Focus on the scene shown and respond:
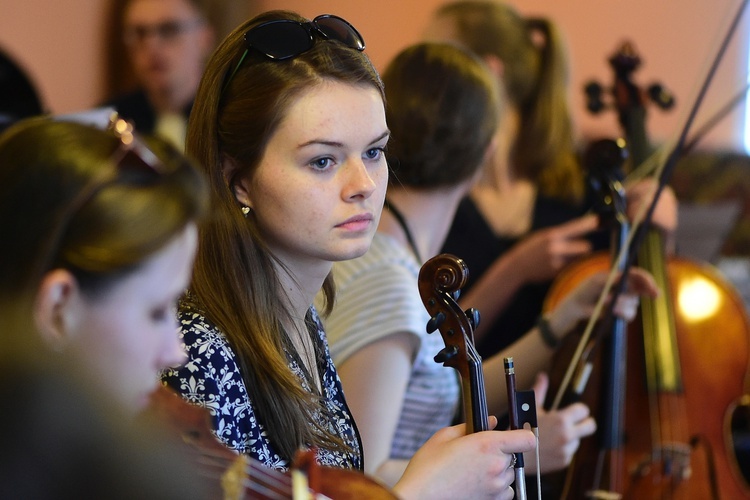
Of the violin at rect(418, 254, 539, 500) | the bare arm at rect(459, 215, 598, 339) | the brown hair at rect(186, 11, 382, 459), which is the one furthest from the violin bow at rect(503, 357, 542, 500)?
the bare arm at rect(459, 215, 598, 339)

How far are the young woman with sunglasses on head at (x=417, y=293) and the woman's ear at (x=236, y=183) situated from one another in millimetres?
323

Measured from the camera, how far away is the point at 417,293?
4.75 ft

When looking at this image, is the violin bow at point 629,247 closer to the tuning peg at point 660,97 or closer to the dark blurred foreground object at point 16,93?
the tuning peg at point 660,97

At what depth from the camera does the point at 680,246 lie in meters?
2.47

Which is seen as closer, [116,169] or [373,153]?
[116,169]

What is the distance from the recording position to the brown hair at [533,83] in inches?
88.8

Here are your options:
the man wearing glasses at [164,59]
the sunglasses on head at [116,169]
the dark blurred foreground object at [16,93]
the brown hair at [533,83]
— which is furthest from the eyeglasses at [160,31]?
the sunglasses on head at [116,169]

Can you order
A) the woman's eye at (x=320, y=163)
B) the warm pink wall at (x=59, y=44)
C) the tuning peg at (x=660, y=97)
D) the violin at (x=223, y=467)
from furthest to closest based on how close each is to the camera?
the warm pink wall at (x=59, y=44) < the tuning peg at (x=660, y=97) < the woman's eye at (x=320, y=163) < the violin at (x=223, y=467)

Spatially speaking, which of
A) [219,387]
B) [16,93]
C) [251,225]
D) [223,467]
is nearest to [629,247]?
[251,225]

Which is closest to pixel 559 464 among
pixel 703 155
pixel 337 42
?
pixel 337 42

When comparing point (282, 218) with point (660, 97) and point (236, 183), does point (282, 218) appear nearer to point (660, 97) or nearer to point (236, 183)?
point (236, 183)

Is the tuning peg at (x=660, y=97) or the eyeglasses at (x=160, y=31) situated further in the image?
the eyeglasses at (x=160, y=31)

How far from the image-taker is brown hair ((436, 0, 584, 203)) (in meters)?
2.26

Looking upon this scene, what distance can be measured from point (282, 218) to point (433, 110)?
22.8 inches
